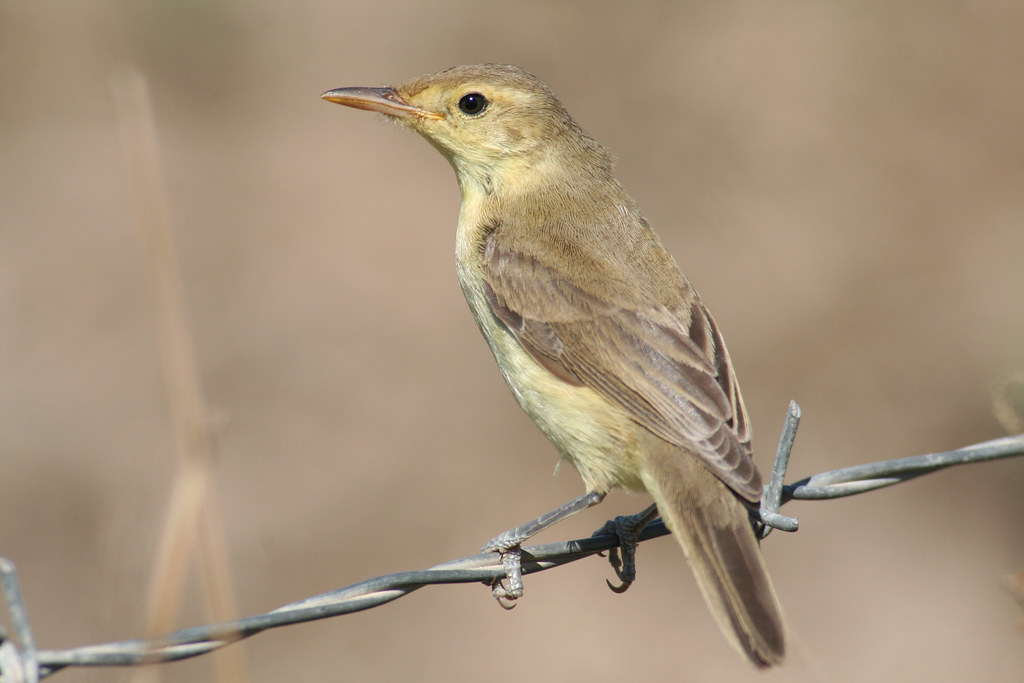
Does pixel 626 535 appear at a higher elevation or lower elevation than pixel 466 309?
lower

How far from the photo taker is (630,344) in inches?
161

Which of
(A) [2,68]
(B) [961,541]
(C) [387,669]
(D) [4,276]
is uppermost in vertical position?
(A) [2,68]

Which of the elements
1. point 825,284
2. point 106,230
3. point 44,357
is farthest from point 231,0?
point 825,284

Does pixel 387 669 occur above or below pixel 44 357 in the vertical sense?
below

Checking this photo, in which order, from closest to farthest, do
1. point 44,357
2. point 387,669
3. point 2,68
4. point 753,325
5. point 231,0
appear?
1. point 387,669
2. point 44,357
3. point 753,325
4. point 2,68
5. point 231,0

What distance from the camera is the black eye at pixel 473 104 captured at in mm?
4836

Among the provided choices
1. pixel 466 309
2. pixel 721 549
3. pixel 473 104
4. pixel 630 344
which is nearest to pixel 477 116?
pixel 473 104

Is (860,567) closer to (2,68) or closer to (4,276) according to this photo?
(4,276)

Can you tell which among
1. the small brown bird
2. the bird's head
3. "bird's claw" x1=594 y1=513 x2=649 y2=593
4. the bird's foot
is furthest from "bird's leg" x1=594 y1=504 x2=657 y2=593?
the bird's head

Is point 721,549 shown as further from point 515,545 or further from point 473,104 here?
point 473,104

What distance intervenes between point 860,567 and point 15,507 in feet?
19.9

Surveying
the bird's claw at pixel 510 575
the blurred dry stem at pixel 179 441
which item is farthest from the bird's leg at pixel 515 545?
the blurred dry stem at pixel 179 441

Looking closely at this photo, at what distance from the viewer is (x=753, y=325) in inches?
357

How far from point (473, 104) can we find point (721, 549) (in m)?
2.44
